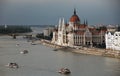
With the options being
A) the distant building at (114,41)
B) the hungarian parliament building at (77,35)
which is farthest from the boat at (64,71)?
the hungarian parliament building at (77,35)

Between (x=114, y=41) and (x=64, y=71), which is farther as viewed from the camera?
(x=114, y=41)

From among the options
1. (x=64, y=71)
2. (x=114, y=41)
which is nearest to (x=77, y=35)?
(x=114, y=41)

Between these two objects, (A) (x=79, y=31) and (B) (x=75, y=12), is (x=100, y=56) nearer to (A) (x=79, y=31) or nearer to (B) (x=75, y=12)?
(A) (x=79, y=31)

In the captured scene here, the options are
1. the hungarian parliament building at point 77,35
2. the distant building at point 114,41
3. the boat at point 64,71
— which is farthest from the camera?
the hungarian parliament building at point 77,35

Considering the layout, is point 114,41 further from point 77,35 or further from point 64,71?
point 64,71

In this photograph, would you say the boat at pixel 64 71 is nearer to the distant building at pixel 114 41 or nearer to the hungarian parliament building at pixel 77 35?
the distant building at pixel 114 41

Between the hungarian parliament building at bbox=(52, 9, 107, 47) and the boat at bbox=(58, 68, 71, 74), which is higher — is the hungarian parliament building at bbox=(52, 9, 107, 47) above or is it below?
above

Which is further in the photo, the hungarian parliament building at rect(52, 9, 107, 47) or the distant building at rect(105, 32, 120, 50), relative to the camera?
the hungarian parliament building at rect(52, 9, 107, 47)

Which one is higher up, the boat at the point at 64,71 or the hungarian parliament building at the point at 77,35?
the hungarian parliament building at the point at 77,35

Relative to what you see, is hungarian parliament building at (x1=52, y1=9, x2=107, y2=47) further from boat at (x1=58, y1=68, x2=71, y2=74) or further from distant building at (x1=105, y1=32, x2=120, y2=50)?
boat at (x1=58, y1=68, x2=71, y2=74)

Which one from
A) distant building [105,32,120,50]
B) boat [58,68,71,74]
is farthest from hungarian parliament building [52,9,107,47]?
boat [58,68,71,74]
